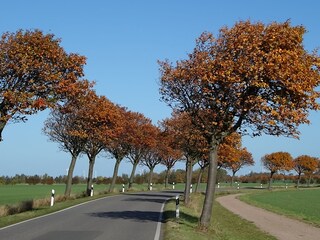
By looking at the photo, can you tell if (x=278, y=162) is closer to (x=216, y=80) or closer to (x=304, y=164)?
(x=304, y=164)

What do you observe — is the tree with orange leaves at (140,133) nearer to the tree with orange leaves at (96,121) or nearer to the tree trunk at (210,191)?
the tree with orange leaves at (96,121)

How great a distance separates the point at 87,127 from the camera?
3619 cm

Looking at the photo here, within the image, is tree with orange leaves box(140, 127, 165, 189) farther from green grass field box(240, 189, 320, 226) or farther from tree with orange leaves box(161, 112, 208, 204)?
tree with orange leaves box(161, 112, 208, 204)

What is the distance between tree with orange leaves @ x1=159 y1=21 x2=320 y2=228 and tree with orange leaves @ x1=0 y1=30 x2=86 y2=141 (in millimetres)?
5022

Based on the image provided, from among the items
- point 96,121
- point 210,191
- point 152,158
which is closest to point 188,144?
point 96,121

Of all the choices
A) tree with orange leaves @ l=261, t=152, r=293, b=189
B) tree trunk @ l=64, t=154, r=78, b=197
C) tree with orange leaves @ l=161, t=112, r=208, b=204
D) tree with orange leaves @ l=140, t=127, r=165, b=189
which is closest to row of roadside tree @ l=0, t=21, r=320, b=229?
tree with orange leaves @ l=161, t=112, r=208, b=204

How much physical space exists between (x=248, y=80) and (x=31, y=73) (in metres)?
8.91

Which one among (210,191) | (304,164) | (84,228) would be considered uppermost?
(304,164)

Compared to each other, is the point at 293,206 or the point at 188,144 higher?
the point at 188,144

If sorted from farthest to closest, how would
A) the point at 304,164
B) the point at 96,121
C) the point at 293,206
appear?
1. the point at 304,164
2. the point at 293,206
3. the point at 96,121

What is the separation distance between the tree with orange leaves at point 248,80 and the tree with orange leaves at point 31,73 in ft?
16.5

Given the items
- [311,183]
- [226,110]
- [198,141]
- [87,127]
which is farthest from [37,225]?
[311,183]

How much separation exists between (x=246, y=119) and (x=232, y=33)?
3241mm

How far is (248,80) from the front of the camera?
16.1 meters
